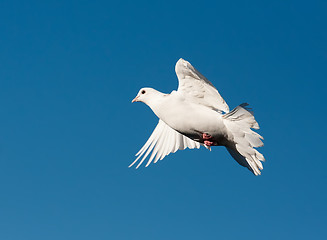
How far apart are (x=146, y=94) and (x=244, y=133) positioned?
346 centimetres

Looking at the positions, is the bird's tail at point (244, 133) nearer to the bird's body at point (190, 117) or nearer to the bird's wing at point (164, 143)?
the bird's body at point (190, 117)

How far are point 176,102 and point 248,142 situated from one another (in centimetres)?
249

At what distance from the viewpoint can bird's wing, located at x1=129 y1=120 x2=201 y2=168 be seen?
18.4m

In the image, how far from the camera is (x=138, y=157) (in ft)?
60.6

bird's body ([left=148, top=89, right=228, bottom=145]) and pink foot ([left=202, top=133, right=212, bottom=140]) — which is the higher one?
bird's body ([left=148, top=89, right=228, bottom=145])

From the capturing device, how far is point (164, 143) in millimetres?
18594

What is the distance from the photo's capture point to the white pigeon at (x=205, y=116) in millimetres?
15094

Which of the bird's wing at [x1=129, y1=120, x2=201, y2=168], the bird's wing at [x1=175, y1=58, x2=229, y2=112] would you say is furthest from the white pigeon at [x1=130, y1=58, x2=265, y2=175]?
the bird's wing at [x1=129, y1=120, x2=201, y2=168]

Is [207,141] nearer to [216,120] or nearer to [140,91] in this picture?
[216,120]

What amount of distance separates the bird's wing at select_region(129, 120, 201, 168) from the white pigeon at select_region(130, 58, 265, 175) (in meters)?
2.50

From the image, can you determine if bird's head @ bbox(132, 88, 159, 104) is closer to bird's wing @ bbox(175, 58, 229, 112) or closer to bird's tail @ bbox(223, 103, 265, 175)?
bird's wing @ bbox(175, 58, 229, 112)

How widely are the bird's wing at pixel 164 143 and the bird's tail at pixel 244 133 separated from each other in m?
2.97

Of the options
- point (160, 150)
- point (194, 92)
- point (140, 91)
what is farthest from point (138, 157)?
point (194, 92)

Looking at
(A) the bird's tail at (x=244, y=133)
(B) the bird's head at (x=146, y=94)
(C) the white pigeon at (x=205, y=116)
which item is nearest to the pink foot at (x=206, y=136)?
(C) the white pigeon at (x=205, y=116)
